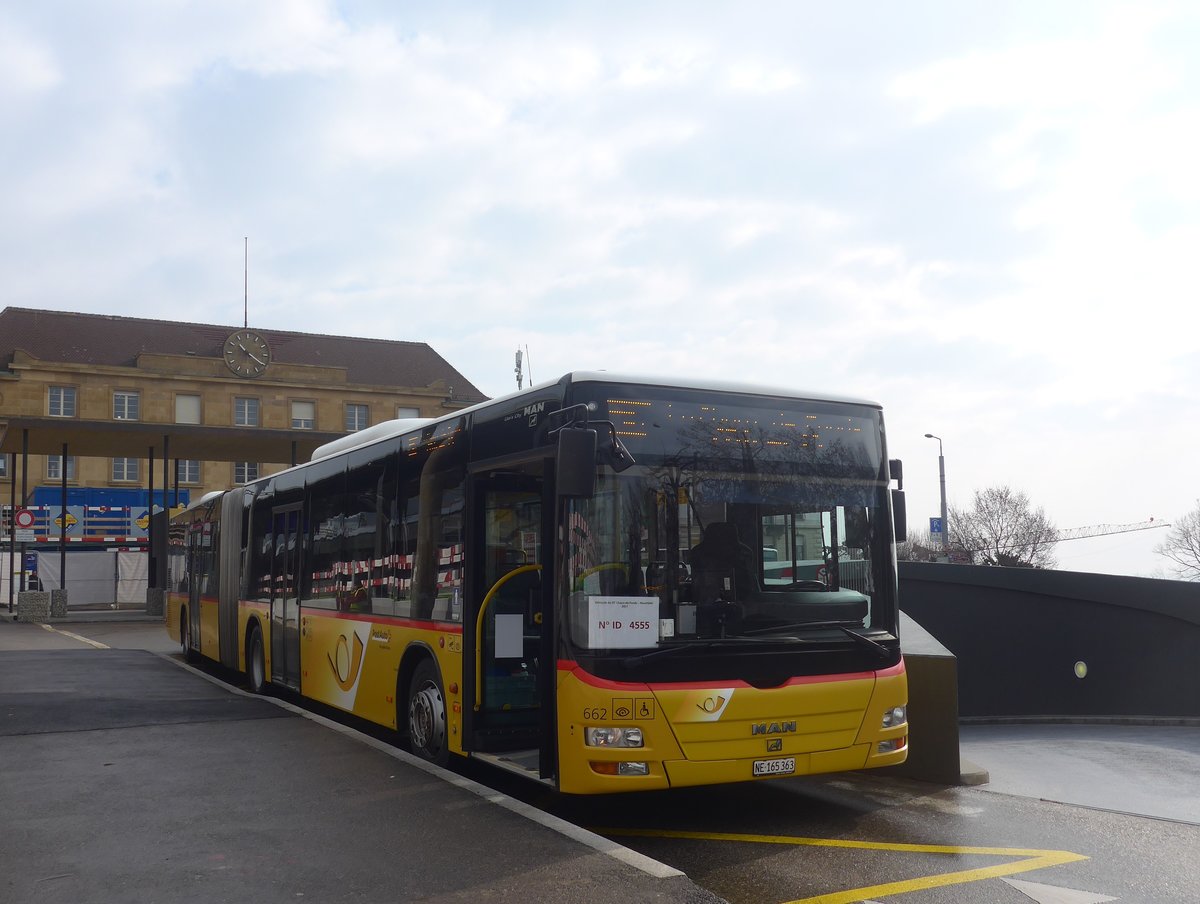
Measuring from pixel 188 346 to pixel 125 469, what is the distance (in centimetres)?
1028

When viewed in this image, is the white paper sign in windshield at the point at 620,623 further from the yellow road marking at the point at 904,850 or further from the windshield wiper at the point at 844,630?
the yellow road marking at the point at 904,850

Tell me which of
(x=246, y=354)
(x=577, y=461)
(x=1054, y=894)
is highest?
(x=246, y=354)

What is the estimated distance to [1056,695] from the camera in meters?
18.8

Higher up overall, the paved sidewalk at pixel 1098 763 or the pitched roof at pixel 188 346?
the pitched roof at pixel 188 346

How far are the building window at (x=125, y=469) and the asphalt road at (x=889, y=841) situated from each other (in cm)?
7133

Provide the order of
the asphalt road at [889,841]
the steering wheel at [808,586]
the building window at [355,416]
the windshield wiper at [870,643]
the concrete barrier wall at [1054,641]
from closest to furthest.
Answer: the asphalt road at [889,841] → the steering wheel at [808,586] → the windshield wiper at [870,643] → the concrete barrier wall at [1054,641] → the building window at [355,416]

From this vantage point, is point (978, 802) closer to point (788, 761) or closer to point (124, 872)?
point (788, 761)

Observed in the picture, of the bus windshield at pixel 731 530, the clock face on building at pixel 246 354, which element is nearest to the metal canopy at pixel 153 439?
the bus windshield at pixel 731 530

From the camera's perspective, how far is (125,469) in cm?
7706

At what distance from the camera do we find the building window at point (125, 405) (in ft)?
248

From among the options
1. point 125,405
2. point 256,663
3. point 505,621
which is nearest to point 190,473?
point 125,405

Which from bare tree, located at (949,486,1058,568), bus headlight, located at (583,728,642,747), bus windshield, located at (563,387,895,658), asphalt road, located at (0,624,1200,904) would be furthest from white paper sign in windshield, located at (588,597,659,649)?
bare tree, located at (949,486,1058,568)

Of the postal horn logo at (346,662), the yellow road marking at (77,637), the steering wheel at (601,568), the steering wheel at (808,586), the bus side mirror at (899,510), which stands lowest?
the yellow road marking at (77,637)

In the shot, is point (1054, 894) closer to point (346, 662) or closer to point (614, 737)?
point (614, 737)
